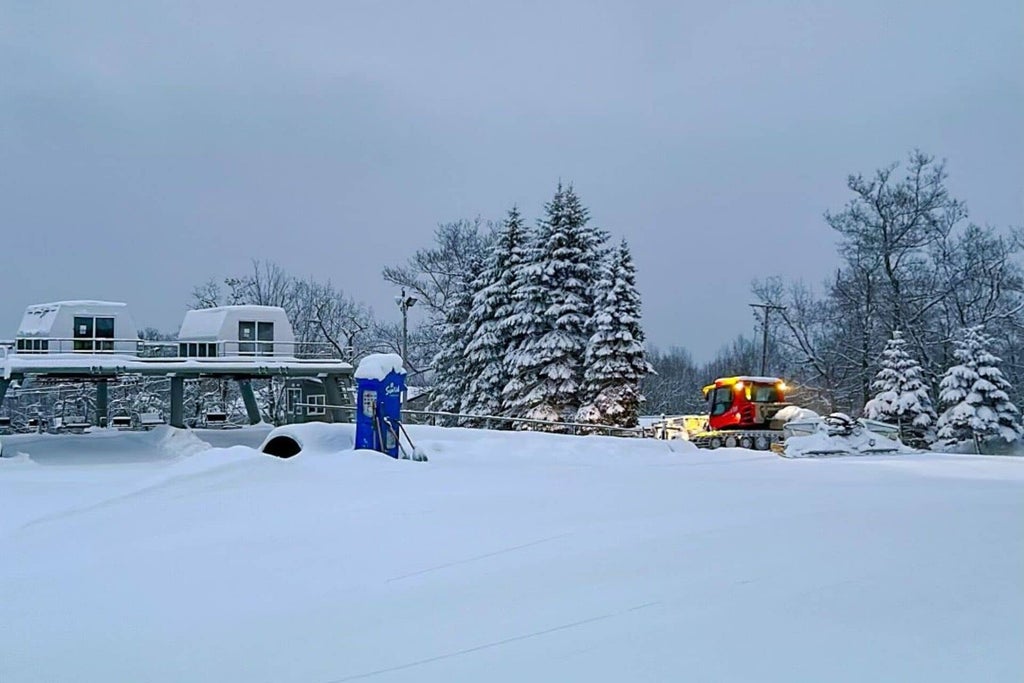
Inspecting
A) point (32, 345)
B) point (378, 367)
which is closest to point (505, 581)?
point (378, 367)

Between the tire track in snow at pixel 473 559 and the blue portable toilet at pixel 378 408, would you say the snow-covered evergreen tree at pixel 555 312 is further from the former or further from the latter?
the tire track in snow at pixel 473 559

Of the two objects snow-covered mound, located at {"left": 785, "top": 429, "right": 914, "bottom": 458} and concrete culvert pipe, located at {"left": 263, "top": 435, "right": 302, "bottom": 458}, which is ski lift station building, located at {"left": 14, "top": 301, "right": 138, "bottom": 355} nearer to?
concrete culvert pipe, located at {"left": 263, "top": 435, "right": 302, "bottom": 458}

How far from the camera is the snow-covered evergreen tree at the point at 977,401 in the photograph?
2994 centimetres

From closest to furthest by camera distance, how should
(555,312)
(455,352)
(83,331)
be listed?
(83,331) < (555,312) < (455,352)

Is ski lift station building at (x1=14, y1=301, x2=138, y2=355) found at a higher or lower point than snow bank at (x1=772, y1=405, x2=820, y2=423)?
higher

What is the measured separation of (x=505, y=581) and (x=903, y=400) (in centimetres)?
3109

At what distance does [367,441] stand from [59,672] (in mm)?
10978

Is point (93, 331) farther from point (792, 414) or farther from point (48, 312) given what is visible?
point (792, 414)

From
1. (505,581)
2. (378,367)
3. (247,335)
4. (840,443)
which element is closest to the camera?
(505,581)

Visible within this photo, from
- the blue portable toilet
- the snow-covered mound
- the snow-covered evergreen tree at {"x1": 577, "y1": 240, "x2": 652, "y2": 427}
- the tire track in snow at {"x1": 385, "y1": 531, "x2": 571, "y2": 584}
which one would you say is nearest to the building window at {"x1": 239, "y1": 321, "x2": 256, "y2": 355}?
the snow-covered evergreen tree at {"x1": 577, "y1": 240, "x2": 652, "y2": 427}

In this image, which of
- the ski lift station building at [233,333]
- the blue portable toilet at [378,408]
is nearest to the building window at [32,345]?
the ski lift station building at [233,333]

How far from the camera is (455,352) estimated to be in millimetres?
43281

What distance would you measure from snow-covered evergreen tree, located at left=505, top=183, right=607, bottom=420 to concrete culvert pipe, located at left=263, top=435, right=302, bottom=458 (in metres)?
20.3

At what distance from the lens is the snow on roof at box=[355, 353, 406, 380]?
15.6 metres
